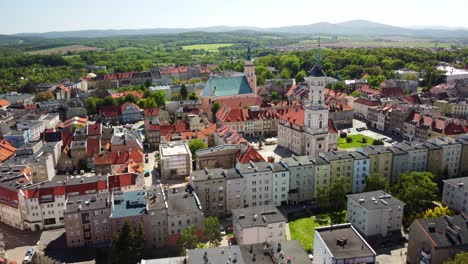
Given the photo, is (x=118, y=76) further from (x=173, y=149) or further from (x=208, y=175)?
(x=208, y=175)

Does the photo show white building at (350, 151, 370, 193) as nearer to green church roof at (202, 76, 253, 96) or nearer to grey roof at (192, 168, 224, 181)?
grey roof at (192, 168, 224, 181)

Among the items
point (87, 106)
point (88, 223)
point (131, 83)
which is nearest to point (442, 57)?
point (131, 83)

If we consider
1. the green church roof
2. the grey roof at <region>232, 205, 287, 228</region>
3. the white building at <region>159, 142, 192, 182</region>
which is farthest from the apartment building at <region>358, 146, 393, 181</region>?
the green church roof

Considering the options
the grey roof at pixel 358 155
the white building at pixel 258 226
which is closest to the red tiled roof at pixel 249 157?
the grey roof at pixel 358 155

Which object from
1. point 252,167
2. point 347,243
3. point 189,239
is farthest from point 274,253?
point 252,167

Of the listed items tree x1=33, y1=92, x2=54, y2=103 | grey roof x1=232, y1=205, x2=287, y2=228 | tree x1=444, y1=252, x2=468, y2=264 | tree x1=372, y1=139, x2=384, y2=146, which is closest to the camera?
tree x1=444, y1=252, x2=468, y2=264

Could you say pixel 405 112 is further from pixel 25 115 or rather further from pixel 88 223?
pixel 25 115

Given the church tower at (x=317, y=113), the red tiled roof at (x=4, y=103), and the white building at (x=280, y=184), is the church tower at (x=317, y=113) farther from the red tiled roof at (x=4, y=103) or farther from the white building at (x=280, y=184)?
the red tiled roof at (x=4, y=103)
